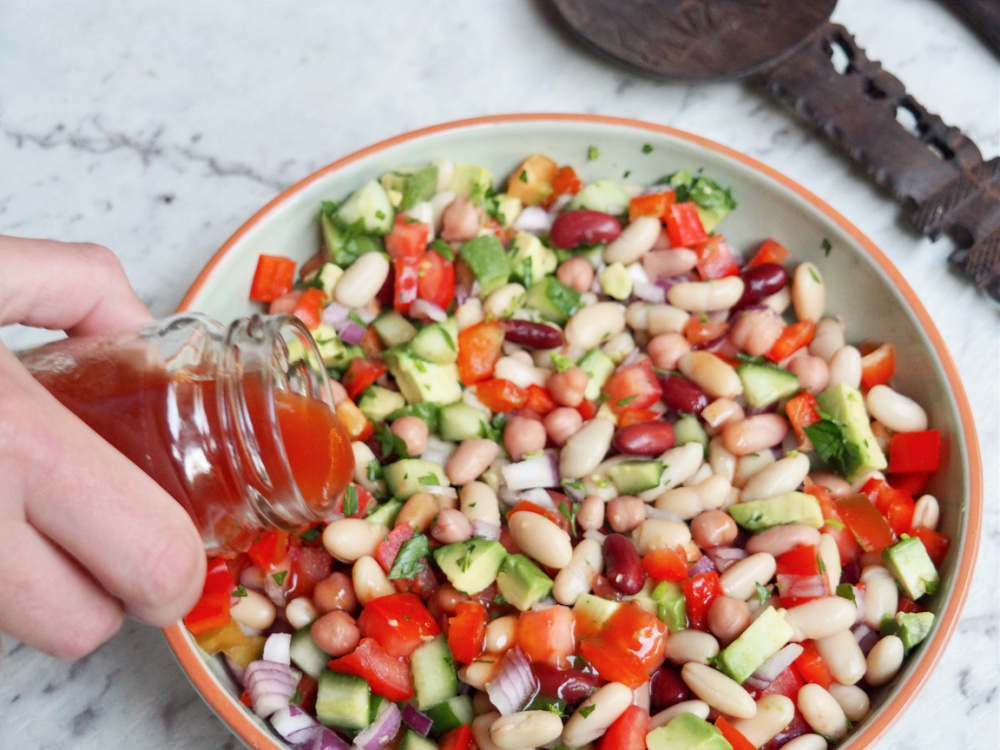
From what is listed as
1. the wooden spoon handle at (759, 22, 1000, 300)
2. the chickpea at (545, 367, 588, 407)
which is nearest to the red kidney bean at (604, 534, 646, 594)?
the chickpea at (545, 367, 588, 407)

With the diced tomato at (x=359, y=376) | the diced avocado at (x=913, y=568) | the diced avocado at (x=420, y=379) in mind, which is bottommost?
the diced tomato at (x=359, y=376)

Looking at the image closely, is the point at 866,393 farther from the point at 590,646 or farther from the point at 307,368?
the point at 307,368

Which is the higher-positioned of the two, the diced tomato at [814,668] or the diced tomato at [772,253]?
the diced tomato at [772,253]

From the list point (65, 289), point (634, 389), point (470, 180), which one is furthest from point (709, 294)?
point (65, 289)

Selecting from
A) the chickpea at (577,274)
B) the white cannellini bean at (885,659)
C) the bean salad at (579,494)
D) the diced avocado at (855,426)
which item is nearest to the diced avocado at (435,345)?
the bean salad at (579,494)

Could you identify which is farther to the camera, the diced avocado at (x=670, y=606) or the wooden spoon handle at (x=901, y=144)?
the wooden spoon handle at (x=901, y=144)

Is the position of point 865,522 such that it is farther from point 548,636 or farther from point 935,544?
point 548,636

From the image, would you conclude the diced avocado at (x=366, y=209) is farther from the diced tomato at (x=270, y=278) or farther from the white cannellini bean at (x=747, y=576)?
the white cannellini bean at (x=747, y=576)
